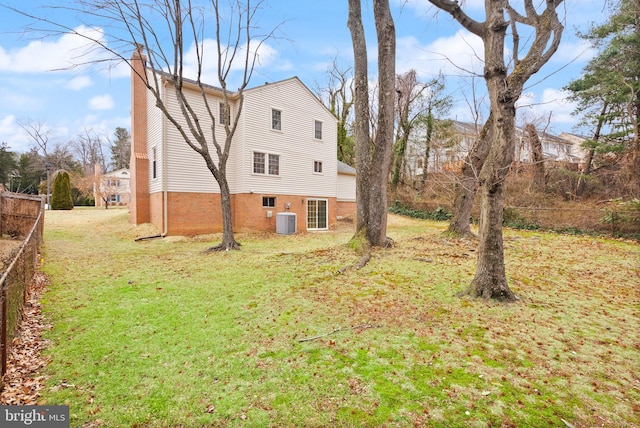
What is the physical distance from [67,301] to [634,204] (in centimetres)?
1824

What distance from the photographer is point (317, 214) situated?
18.2 m

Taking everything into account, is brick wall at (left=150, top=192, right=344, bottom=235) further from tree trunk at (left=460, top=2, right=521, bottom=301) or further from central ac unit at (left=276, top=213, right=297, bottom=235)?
tree trunk at (left=460, top=2, right=521, bottom=301)

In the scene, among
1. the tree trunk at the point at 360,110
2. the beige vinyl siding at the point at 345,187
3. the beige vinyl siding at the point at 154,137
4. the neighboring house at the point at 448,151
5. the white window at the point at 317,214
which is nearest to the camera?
the tree trunk at the point at 360,110

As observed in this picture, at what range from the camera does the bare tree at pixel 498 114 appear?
4641mm

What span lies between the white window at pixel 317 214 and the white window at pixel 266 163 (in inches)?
114

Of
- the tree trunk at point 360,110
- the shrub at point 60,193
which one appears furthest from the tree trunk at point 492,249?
the shrub at point 60,193

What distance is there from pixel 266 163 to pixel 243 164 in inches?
50.5

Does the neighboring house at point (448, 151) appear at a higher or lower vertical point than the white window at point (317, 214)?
higher

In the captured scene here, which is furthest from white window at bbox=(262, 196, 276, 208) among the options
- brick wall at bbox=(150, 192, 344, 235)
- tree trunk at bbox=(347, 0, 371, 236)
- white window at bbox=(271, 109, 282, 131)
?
tree trunk at bbox=(347, 0, 371, 236)

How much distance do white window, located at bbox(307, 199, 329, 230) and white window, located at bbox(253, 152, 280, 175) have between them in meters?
2.89

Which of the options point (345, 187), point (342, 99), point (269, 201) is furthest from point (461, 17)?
point (342, 99)

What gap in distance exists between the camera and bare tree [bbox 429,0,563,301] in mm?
4641

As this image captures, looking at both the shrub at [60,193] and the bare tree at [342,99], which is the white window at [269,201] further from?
the shrub at [60,193]

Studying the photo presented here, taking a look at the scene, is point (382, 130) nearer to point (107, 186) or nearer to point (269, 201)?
point (269, 201)
